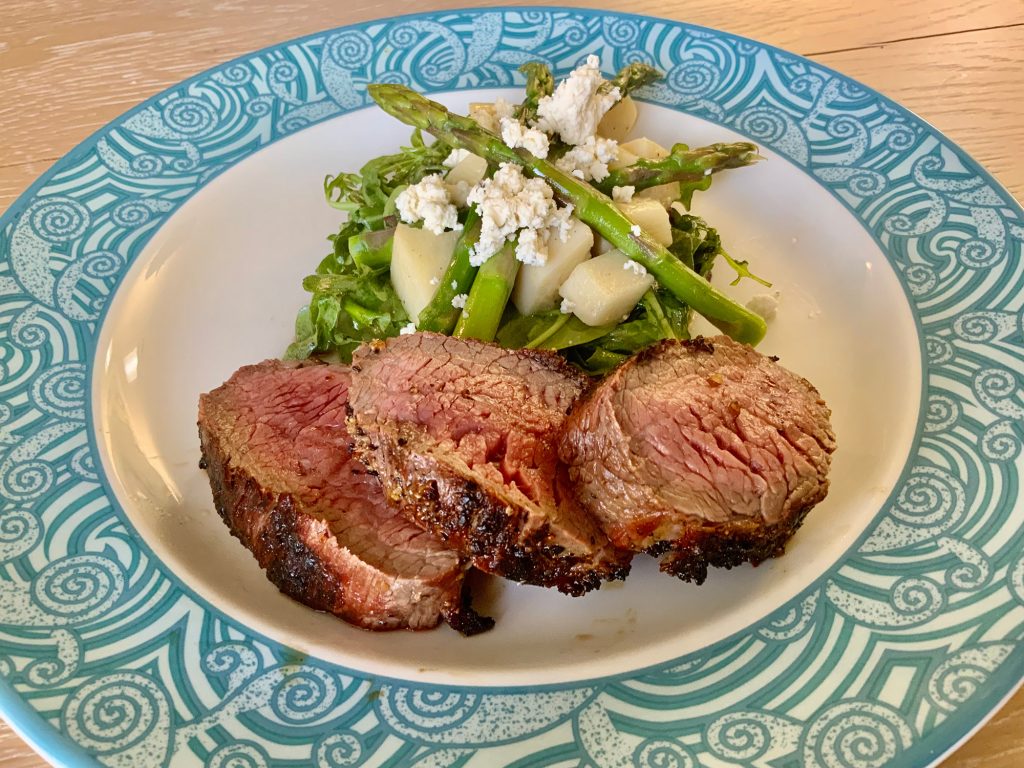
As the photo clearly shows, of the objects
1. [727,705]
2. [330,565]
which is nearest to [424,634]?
[330,565]

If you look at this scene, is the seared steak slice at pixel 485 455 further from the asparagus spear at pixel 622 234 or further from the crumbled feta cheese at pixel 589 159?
the crumbled feta cheese at pixel 589 159

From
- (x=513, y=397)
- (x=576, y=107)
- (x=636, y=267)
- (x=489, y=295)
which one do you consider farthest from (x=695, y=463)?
(x=576, y=107)

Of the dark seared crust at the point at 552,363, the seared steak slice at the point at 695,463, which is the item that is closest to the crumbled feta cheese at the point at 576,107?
the dark seared crust at the point at 552,363

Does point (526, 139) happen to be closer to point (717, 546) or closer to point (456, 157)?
point (456, 157)

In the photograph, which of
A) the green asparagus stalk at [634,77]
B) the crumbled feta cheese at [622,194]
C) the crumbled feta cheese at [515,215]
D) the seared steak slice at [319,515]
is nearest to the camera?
the seared steak slice at [319,515]

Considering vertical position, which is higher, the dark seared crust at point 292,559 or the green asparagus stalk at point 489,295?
the green asparagus stalk at point 489,295
